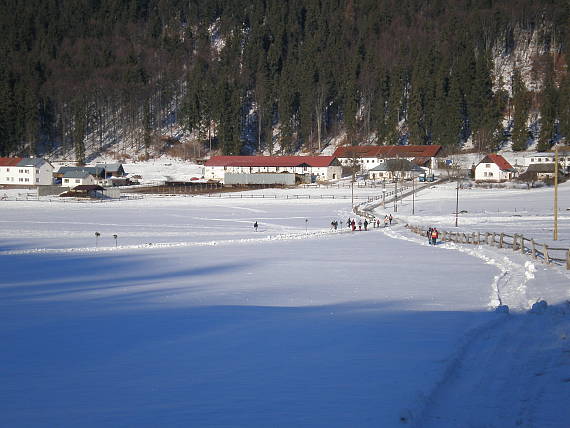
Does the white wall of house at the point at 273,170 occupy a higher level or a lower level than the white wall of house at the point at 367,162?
lower

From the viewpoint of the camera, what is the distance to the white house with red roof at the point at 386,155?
10025cm

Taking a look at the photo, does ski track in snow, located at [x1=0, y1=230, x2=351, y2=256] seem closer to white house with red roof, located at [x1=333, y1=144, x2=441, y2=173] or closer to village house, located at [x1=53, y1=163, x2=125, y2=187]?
white house with red roof, located at [x1=333, y1=144, x2=441, y2=173]

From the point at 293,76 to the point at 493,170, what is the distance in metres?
57.7

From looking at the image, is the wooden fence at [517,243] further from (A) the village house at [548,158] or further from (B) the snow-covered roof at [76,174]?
(B) the snow-covered roof at [76,174]

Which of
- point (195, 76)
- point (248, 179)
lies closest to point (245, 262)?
point (248, 179)

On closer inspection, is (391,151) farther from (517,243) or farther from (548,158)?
(517,243)

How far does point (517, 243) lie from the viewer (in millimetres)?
31297

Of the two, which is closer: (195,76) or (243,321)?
(243,321)

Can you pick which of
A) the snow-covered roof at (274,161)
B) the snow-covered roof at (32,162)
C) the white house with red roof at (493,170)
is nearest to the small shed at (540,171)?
the white house with red roof at (493,170)

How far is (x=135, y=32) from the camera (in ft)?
618

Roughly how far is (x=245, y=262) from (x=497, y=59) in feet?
384

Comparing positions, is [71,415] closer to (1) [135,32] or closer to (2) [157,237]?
(2) [157,237]

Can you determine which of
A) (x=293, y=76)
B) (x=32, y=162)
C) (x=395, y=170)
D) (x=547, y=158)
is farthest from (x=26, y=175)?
(x=547, y=158)

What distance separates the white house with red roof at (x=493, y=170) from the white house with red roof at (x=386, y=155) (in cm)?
863
